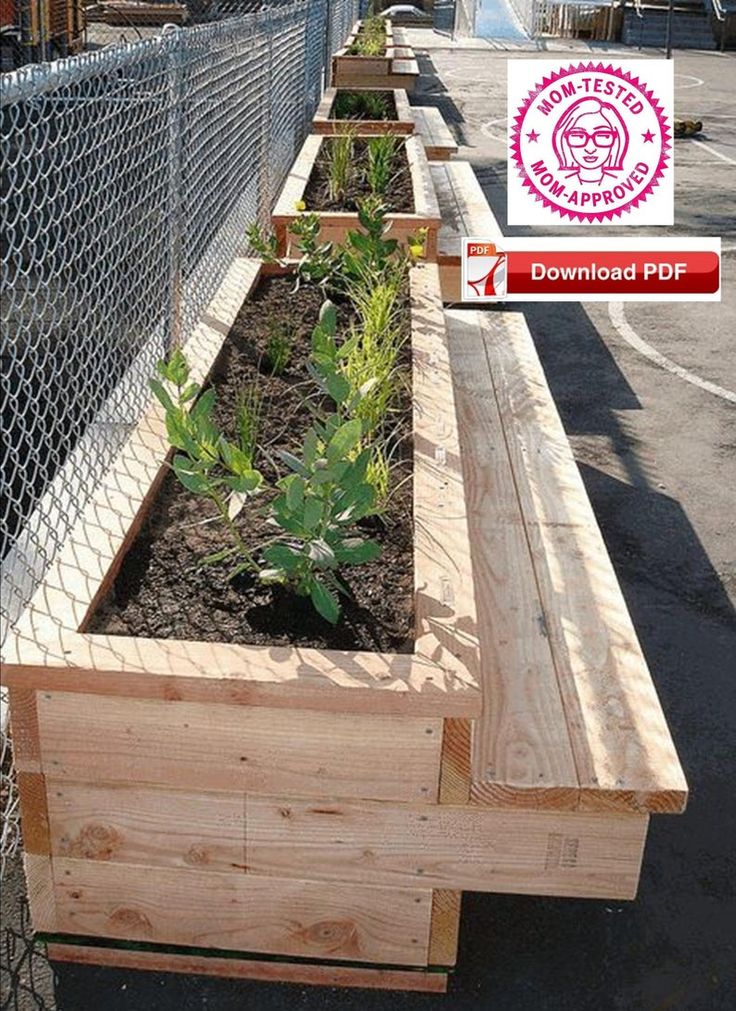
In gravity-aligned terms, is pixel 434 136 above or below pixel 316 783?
above

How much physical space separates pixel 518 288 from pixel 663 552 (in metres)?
4.26

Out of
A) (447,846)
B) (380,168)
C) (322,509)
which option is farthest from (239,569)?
(380,168)

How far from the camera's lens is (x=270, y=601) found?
→ 9.54 feet

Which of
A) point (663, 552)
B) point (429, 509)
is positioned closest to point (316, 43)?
point (663, 552)

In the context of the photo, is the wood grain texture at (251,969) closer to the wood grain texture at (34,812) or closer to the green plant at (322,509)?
the wood grain texture at (34,812)

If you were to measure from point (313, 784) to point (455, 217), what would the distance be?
5611 millimetres

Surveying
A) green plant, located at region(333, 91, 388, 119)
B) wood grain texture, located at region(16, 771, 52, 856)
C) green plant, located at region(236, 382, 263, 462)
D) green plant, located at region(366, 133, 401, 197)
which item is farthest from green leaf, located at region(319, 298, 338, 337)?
green plant, located at region(333, 91, 388, 119)

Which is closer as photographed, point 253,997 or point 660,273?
point 253,997

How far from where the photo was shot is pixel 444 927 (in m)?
2.74

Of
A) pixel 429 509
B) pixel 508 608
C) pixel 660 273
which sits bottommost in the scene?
pixel 660 273

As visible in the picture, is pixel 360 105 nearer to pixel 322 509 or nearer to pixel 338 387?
pixel 338 387

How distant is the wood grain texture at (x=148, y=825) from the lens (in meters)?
2.60

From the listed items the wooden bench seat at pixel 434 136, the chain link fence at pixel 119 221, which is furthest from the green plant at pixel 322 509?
the wooden bench seat at pixel 434 136

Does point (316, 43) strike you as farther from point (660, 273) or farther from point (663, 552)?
point (663, 552)
